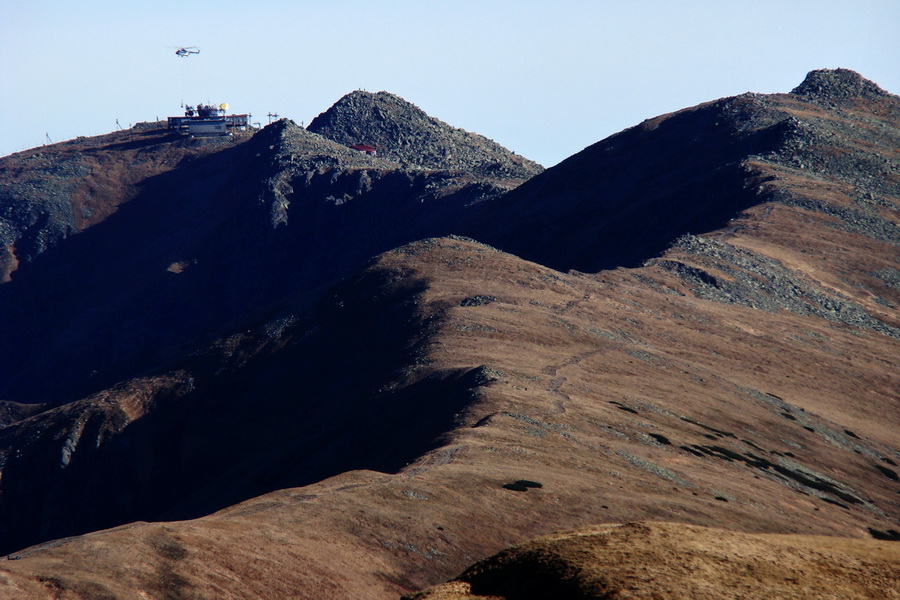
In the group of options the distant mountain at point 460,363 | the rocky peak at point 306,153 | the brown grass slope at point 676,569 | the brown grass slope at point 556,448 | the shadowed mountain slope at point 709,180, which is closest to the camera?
the brown grass slope at point 676,569

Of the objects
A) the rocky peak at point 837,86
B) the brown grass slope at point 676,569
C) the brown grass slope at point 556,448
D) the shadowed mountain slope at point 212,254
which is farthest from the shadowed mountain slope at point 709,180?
the brown grass slope at point 676,569

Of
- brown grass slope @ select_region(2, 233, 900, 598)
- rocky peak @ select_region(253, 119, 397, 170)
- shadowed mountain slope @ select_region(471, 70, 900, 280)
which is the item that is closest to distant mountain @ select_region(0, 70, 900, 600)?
brown grass slope @ select_region(2, 233, 900, 598)

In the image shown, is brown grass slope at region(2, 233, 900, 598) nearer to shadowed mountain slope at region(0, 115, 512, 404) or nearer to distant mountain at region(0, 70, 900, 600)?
distant mountain at region(0, 70, 900, 600)

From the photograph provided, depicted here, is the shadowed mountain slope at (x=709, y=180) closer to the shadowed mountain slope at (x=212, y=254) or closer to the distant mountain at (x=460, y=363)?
the distant mountain at (x=460, y=363)

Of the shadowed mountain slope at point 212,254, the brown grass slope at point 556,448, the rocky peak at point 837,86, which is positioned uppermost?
the rocky peak at point 837,86

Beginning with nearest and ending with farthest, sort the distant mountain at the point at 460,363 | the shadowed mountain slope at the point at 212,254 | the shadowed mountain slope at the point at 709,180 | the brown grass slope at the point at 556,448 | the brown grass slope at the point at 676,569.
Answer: the brown grass slope at the point at 676,569 → the brown grass slope at the point at 556,448 → the distant mountain at the point at 460,363 → the shadowed mountain slope at the point at 709,180 → the shadowed mountain slope at the point at 212,254

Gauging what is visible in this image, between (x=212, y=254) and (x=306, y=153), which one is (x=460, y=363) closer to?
(x=212, y=254)

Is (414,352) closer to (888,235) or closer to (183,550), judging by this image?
(183,550)
